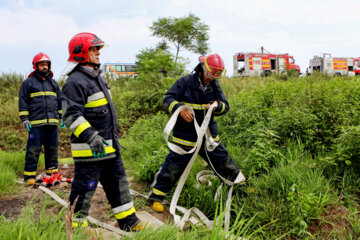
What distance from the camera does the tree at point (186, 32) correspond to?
2928 centimetres

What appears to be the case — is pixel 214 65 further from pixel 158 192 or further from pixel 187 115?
pixel 158 192

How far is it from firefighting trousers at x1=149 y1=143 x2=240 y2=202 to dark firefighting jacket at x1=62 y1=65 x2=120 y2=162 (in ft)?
3.04

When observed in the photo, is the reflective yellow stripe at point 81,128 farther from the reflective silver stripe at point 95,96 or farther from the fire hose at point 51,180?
the fire hose at point 51,180

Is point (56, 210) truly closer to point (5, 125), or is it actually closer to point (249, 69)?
point (5, 125)

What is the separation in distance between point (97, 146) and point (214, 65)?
1.69 meters

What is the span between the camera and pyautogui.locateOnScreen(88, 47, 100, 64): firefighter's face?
9.02 feet

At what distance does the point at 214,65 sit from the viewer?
3.34 meters

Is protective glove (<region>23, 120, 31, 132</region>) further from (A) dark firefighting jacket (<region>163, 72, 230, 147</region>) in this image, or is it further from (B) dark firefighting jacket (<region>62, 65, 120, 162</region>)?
Answer: (A) dark firefighting jacket (<region>163, 72, 230, 147</region>)

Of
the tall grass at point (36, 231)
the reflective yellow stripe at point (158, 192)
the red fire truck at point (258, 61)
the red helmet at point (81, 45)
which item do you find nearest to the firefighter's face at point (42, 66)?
the red helmet at point (81, 45)

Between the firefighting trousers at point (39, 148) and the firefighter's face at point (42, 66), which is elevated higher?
the firefighter's face at point (42, 66)

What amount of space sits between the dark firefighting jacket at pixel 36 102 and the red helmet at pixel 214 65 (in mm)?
3004

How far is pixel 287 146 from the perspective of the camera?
422cm

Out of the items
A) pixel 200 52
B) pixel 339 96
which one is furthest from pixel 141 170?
pixel 200 52

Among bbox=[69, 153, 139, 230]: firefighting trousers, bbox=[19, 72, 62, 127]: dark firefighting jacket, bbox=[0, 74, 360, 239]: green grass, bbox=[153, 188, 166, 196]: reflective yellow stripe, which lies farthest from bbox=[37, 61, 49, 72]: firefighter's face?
bbox=[153, 188, 166, 196]: reflective yellow stripe
